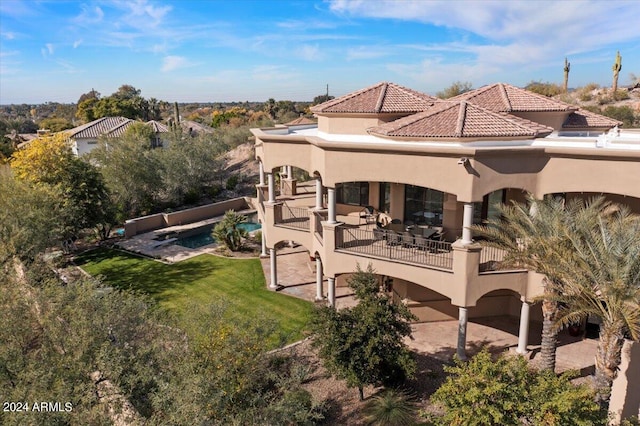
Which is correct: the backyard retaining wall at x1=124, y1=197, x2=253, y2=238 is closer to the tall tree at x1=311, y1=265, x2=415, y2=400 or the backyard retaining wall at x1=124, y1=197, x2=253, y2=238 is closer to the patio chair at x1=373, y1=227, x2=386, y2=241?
the patio chair at x1=373, y1=227, x2=386, y2=241

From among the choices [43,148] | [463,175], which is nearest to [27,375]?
[463,175]

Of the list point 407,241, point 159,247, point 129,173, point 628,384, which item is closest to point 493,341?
point 628,384

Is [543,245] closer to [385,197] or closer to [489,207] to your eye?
[489,207]

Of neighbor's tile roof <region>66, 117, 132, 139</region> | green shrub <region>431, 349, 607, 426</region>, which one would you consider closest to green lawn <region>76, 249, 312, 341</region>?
green shrub <region>431, 349, 607, 426</region>

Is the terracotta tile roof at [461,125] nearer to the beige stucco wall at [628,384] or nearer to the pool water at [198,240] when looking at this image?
the beige stucco wall at [628,384]

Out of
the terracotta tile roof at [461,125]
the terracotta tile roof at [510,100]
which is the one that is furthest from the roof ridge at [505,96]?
the terracotta tile roof at [461,125]

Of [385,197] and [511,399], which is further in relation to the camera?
[385,197]
